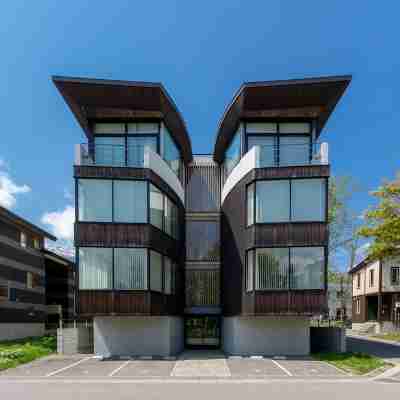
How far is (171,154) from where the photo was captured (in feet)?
66.1

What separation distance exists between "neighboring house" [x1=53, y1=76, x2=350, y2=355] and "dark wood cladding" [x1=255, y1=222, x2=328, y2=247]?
0.15 feet

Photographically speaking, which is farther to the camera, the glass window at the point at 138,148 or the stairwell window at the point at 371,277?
the stairwell window at the point at 371,277

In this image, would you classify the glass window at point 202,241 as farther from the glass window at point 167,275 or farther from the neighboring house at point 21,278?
the neighboring house at point 21,278

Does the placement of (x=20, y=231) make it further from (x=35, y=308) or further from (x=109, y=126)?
(x=109, y=126)

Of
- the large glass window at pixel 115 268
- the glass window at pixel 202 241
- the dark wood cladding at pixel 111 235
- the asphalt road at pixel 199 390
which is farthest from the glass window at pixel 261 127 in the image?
the asphalt road at pixel 199 390

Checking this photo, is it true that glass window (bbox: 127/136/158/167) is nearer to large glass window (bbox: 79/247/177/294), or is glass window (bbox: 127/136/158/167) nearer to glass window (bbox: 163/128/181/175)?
glass window (bbox: 163/128/181/175)

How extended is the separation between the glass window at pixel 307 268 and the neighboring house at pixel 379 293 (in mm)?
17290

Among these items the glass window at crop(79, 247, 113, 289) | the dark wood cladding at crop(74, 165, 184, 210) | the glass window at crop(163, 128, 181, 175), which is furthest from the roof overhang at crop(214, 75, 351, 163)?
the glass window at crop(79, 247, 113, 289)

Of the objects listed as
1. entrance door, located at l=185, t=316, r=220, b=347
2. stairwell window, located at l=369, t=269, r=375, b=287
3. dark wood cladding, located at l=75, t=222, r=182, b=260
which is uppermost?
dark wood cladding, located at l=75, t=222, r=182, b=260

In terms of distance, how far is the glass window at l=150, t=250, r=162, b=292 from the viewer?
16531mm

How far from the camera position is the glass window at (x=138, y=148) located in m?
18.1

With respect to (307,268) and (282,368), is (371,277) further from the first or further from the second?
(282,368)

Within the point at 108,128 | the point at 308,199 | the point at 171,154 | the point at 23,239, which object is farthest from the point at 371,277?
the point at 23,239

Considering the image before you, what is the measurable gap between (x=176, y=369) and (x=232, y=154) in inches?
463
